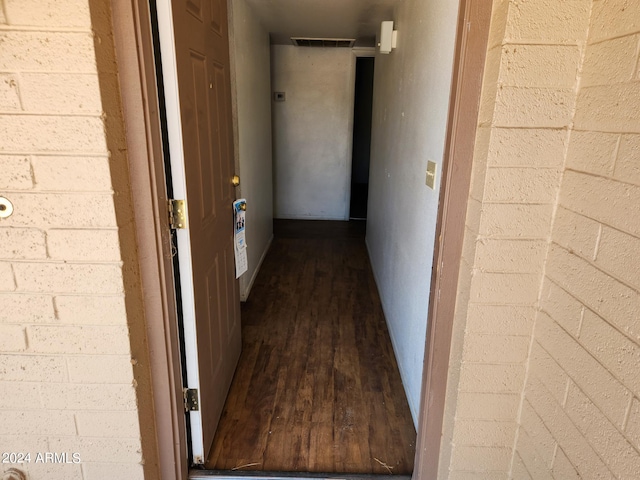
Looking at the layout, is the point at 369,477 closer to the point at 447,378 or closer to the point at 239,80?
the point at 447,378

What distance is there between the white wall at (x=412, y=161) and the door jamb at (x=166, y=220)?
0.39m

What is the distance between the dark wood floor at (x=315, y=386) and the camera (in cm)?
177

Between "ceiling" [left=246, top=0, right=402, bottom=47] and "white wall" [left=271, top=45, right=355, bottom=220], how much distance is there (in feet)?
2.08

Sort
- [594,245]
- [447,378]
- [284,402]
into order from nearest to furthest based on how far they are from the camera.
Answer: [594,245] → [447,378] → [284,402]

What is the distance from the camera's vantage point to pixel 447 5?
1.54 m

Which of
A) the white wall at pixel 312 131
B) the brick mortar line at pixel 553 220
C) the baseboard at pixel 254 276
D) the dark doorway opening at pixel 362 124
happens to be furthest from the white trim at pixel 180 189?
the dark doorway opening at pixel 362 124

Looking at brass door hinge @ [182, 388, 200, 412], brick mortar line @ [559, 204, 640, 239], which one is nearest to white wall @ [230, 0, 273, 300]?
brass door hinge @ [182, 388, 200, 412]

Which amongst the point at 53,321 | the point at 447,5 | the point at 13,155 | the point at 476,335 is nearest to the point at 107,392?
the point at 53,321

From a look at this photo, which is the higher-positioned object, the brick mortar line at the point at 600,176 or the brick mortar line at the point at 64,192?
the brick mortar line at the point at 600,176

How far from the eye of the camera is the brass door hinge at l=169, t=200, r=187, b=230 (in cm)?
136

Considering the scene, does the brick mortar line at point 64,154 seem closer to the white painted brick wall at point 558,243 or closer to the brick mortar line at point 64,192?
the brick mortar line at point 64,192

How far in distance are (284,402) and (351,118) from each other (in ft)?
13.0

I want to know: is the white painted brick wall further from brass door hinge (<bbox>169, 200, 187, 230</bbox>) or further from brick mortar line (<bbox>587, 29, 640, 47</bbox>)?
brass door hinge (<bbox>169, 200, 187, 230</bbox>)

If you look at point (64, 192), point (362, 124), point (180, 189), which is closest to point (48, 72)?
point (64, 192)
